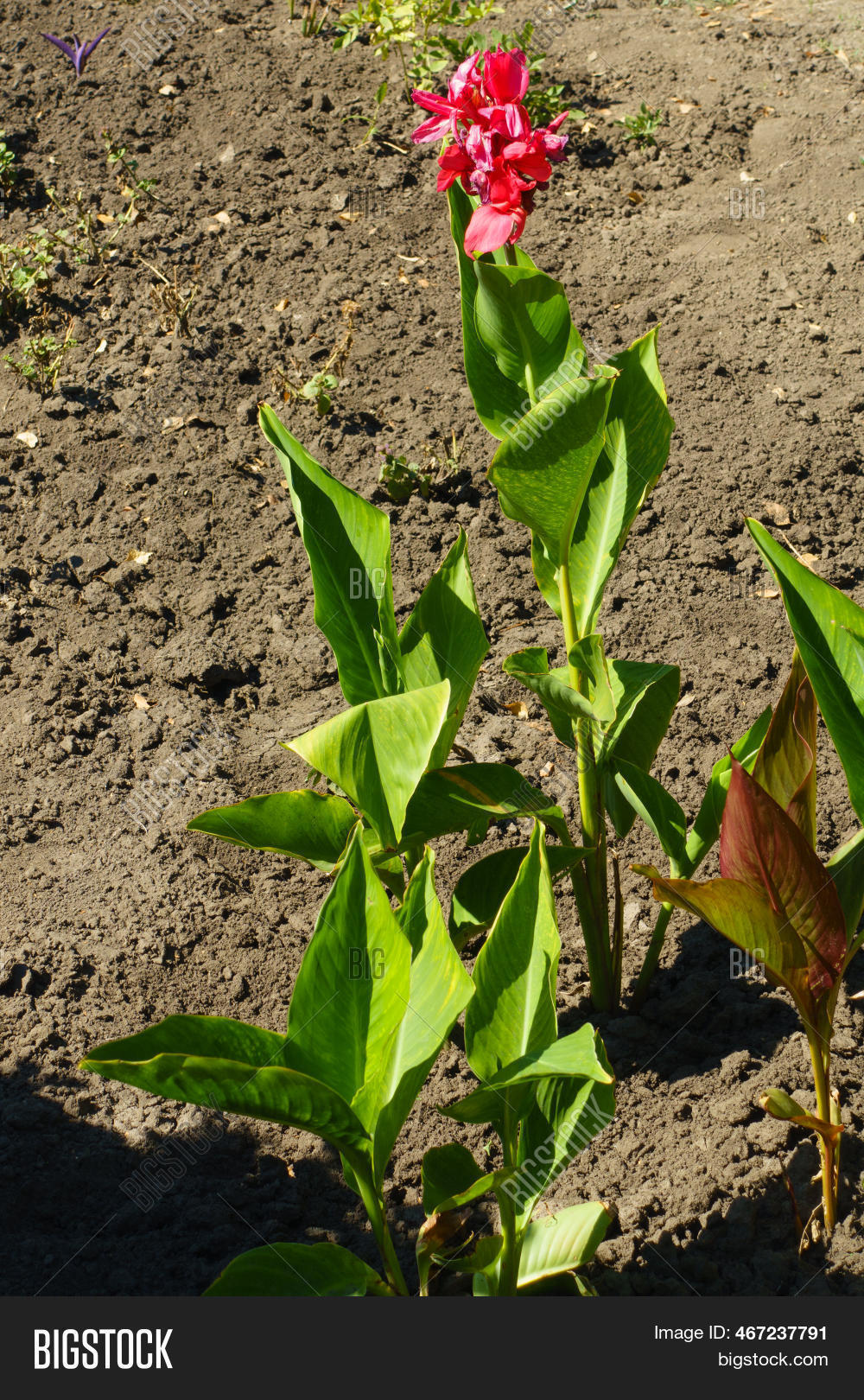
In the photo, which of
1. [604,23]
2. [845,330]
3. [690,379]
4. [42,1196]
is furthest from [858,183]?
[42,1196]

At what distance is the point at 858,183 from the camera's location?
14.1ft

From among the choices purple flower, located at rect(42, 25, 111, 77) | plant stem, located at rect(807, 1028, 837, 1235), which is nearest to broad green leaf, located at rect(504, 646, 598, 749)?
plant stem, located at rect(807, 1028, 837, 1235)

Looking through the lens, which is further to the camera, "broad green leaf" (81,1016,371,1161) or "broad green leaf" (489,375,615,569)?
"broad green leaf" (489,375,615,569)

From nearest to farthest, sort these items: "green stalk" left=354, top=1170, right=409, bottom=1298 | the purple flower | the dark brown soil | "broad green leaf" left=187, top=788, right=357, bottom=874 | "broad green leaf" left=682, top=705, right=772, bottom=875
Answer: "green stalk" left=354, top=1170, right=409, bottom=1298, "broad green leaf" left=187, top=788, right=357, bottom=874, "broad green leaf" left=682, top=705, right=772, bottom=875, the dark brown soil, the purple flower

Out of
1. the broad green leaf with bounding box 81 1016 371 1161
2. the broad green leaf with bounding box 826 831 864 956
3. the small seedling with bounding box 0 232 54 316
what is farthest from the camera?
the small seedling with bounding box 0 232 54 316

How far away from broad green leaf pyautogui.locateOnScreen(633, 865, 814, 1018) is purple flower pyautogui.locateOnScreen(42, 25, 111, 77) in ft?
16.3

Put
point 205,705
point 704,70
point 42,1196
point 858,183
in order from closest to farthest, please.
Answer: point 42,1196, point 205,705, point 858,183, point 704,70

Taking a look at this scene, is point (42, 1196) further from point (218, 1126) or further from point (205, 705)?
point (205, 705)

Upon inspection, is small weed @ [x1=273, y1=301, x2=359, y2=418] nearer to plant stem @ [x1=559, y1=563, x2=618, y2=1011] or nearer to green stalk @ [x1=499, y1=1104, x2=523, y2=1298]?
plant stem @ [x1=559, y1=563, x2=618, y2=1011]

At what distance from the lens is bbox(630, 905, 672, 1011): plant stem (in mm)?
1987

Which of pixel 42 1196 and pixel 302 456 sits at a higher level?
pixel 302 456

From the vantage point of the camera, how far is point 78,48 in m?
5.05

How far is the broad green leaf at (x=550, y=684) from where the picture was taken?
169 cm

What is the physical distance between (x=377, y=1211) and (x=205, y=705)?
5.58 feet
